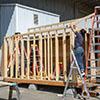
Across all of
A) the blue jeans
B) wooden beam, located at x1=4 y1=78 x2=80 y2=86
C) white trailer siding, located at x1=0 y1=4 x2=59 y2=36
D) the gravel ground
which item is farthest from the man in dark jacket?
white trailer siding, located at x1=0 y1=4 x2=59 y2=36

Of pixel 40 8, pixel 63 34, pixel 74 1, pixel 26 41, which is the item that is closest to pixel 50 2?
pixel 40 8

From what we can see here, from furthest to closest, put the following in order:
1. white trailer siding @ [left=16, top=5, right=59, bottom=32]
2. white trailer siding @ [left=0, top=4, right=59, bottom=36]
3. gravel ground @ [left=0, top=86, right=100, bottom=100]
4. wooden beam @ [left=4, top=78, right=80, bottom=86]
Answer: white trailer siding @ [left=16, top=5, right=59, bottom=32], white trailer siding @ [left=0, top=4, right=59, bottom=36], wooden beam @ [left=4, top=78, right=80, bottom=86], gravel ground @ [left=0, top=86, right=100, bottom=100]

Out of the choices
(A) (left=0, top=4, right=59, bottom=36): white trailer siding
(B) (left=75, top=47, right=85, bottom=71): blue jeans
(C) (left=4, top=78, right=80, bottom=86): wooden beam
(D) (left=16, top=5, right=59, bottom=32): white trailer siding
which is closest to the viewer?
(B) (left=75, top=47, right=85, bottom=71): blue jeans

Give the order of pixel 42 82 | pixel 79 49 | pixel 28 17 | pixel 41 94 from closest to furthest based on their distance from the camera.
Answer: pixel 79 49 < pixel 41 94 < pixel 42 82 < pixel 28 17

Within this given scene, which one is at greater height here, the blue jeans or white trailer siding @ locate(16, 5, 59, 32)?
white trailer siding @ locate(16, 5, 59, 32)

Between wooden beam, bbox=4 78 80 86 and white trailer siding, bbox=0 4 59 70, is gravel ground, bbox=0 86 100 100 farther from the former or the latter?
white trailer siding, bbox=0 4 59 70

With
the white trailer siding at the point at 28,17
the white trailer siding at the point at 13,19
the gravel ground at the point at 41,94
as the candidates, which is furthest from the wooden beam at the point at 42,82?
the white trailer siding at the point at 28,17

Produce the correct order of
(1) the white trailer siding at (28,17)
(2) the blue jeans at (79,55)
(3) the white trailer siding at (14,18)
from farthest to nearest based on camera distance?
(1) the white trailer siding at (28,17) < (3) the white trailer siding at (14,18) < (2) the blue jeans at (79,55)

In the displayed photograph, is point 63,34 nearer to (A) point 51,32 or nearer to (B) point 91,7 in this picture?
(A) point 51,32

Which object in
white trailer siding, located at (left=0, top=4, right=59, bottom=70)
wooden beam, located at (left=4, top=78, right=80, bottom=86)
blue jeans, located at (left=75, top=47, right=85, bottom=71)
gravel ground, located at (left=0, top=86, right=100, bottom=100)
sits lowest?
gravel ground, located at (left=0, top=86, right=100, bottom=100)

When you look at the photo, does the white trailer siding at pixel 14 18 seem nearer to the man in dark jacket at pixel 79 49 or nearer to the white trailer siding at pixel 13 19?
the white trailer siding at pixel 13 19

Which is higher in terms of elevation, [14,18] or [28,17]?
[28,17]

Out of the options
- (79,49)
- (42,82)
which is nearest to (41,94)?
(42,82)

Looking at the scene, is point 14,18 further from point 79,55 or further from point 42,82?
point 79,55
